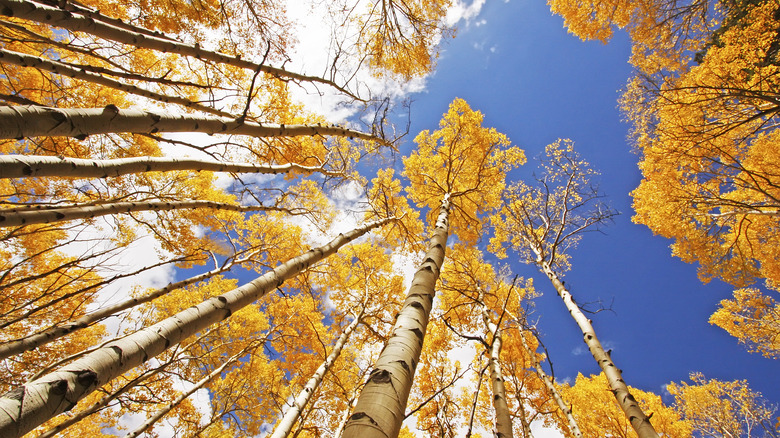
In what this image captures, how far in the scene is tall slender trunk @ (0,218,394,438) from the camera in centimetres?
124

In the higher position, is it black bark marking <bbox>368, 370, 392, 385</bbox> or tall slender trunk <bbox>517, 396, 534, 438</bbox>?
tall slender trunk <bbox>517, 396, 534, 438</bbox>

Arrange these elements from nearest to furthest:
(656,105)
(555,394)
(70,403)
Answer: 1. (70,403)
2. (555,394)
3. (656,105)

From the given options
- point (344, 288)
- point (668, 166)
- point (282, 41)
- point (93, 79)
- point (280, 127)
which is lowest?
point (280, 127)

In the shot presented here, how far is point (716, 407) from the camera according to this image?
12.2m

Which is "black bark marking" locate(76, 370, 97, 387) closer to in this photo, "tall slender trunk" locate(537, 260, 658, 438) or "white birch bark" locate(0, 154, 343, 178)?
"white birch bark" locate(0, 154, 343, 178)

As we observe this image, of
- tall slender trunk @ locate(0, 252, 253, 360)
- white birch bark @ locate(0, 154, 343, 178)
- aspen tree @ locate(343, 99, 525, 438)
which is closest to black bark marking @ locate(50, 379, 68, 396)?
aspen tree @ locate(343, 99, 525, 438)

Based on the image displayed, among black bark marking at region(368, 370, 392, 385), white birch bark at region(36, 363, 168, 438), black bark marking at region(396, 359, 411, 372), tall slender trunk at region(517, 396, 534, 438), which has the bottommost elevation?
white birch bark at region(36, 363, 168, 438)

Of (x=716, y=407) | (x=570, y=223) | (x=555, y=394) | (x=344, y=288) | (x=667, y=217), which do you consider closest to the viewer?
(x=555, y=394)

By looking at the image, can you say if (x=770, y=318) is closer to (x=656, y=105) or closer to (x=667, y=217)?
(x=667, y=217)

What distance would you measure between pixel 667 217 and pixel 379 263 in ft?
27.6

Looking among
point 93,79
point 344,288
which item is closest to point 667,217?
point 344,288

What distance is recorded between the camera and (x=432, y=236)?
384cm

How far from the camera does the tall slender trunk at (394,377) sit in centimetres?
129

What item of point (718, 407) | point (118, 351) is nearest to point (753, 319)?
point (718, 407)
